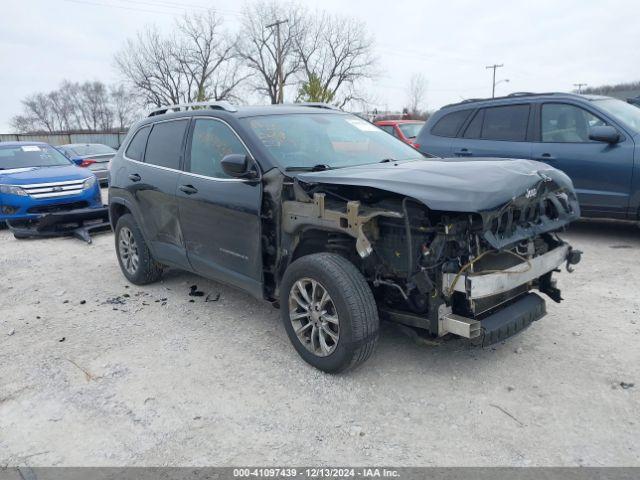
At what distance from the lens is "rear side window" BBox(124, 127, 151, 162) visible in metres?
5.39

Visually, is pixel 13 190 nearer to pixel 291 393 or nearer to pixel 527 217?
pixel 291 393

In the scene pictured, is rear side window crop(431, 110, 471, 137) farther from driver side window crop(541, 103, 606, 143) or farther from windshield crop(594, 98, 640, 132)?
windshield crop(594, 98, 640, 132)

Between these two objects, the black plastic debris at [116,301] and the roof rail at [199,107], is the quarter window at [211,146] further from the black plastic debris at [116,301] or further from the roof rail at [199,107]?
the black plastic debris at [116,301]

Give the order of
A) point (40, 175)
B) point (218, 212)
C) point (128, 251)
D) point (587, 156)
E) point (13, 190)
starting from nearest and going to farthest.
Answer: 1. point (218, 212)
2. point (128, 251)
3. point (587, 156)
4. point (13, 190)
5. point (40, 175)

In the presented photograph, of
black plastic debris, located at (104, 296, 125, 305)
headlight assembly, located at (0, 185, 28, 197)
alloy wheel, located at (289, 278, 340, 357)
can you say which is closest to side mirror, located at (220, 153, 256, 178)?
alloy wheel, located at (289, 278, 340, 357)

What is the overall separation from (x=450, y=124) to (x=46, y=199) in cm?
678

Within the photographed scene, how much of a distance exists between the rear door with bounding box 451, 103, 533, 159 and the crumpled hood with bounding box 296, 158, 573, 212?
3536mm

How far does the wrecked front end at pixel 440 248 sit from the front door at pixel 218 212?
0.32 meters

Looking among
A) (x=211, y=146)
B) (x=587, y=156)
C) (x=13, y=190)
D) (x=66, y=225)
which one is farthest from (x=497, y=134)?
(x=13, y=190)

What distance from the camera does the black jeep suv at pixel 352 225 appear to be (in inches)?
123

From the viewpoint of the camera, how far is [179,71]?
47844mm

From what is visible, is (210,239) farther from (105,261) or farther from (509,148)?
(509,148)

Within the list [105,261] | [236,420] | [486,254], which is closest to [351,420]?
[236,420]

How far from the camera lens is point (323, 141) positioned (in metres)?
4.30
